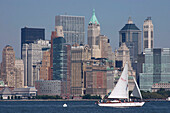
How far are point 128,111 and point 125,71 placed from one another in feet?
45.4

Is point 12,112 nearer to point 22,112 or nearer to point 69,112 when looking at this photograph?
point 22,112

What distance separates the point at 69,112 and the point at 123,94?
59.1 feet

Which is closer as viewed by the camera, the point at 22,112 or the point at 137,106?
the point at 22,112

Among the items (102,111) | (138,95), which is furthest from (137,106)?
(102,111)

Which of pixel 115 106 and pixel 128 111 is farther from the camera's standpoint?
pixel 115 106

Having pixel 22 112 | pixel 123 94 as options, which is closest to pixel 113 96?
pixel 123 94

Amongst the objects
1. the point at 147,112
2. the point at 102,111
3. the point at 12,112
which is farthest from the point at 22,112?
the point at 147,112

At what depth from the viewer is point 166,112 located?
185125mm

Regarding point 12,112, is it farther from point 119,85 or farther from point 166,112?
point 166,112

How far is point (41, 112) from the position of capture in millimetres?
182625

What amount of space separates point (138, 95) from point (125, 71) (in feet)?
48.0

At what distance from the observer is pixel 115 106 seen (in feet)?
A: 631

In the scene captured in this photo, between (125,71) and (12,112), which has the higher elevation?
(125,71)

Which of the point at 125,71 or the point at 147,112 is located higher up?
the point at 125,71
